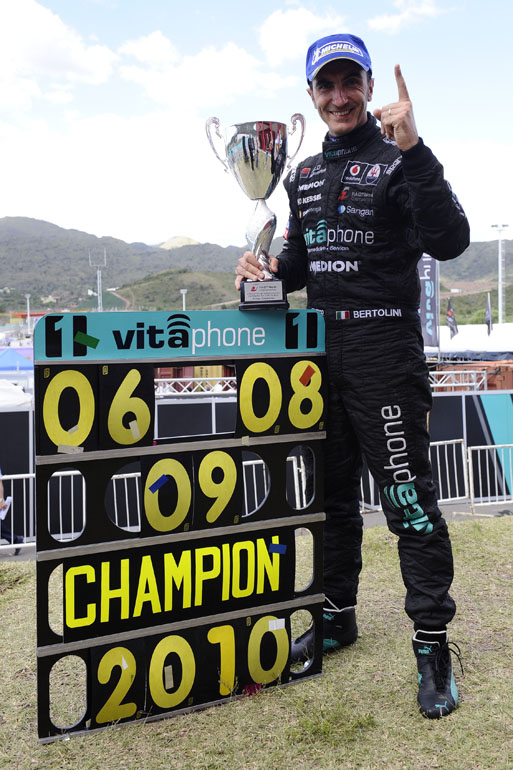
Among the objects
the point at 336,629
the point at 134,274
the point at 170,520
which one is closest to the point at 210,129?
the point at 170,520

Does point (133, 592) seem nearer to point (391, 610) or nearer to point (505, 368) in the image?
point (391, 610)

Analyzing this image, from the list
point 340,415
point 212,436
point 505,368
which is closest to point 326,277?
point 340,415

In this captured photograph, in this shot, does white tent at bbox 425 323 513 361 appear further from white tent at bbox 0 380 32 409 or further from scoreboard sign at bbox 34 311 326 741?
scoreboard sign at bbox 34 311 326 741

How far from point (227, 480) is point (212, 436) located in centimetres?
17

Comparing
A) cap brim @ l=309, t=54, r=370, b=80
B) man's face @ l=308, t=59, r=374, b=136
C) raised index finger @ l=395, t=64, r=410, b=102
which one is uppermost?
cap brim @ l=309, t=54, r=370, b=80

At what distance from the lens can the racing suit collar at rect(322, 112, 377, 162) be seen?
263 cm

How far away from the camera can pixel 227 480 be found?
8.21 feet

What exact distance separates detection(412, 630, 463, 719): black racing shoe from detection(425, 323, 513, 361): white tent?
63.0ft

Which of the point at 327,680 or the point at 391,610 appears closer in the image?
the point at 327,680

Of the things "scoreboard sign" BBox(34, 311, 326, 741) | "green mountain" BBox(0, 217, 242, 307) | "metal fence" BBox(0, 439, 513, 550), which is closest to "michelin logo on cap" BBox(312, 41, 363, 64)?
"scoreboard sign" BBox(34, 311, 326, 741)

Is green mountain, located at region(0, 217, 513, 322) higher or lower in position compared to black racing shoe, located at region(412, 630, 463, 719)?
higher

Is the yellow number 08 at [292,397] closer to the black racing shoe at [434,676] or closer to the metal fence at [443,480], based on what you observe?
the black racing shoe at [434,676]

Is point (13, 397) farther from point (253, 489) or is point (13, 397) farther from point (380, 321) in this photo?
point (380, 321)

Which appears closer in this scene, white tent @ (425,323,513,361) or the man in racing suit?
the man in racing suit
